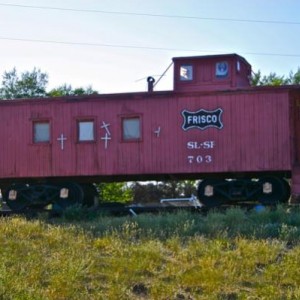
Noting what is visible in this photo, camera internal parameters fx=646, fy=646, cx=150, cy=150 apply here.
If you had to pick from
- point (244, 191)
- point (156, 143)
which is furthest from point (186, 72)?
point (244, 191)

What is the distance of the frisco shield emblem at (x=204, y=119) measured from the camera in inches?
552

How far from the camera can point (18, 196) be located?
1499 cm

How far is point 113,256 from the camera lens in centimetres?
850

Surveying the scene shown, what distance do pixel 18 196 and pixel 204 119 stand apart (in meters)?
4.68

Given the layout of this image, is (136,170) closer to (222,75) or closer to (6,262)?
(222,75)

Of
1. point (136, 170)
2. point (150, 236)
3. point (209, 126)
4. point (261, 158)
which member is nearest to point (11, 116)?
point (136, 170)

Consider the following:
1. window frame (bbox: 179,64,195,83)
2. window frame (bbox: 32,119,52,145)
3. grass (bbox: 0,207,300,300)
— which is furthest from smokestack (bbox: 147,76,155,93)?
grass (bbox: 0,207,300,300)

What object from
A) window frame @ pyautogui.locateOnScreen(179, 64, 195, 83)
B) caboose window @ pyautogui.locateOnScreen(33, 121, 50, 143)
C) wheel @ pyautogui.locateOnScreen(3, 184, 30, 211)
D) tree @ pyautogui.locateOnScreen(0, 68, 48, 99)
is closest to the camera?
wheel @ pyautogui.locateOnScreen(3, 184, 30, 211)

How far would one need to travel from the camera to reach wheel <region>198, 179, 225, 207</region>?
14094mm

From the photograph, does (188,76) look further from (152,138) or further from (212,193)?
(212,193)

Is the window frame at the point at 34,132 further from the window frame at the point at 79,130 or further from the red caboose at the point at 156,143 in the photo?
the window frame at the point at 79,130

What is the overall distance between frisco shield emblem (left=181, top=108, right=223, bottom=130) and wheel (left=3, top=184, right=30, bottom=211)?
13.3 feet

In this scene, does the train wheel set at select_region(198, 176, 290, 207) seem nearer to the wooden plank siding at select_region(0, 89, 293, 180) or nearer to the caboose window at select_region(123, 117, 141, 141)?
the wooden plank siding at select_region(0, 89, 293, 180)

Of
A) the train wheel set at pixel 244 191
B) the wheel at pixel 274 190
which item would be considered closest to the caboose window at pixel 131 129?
the train wheel set at pixel 244 191
